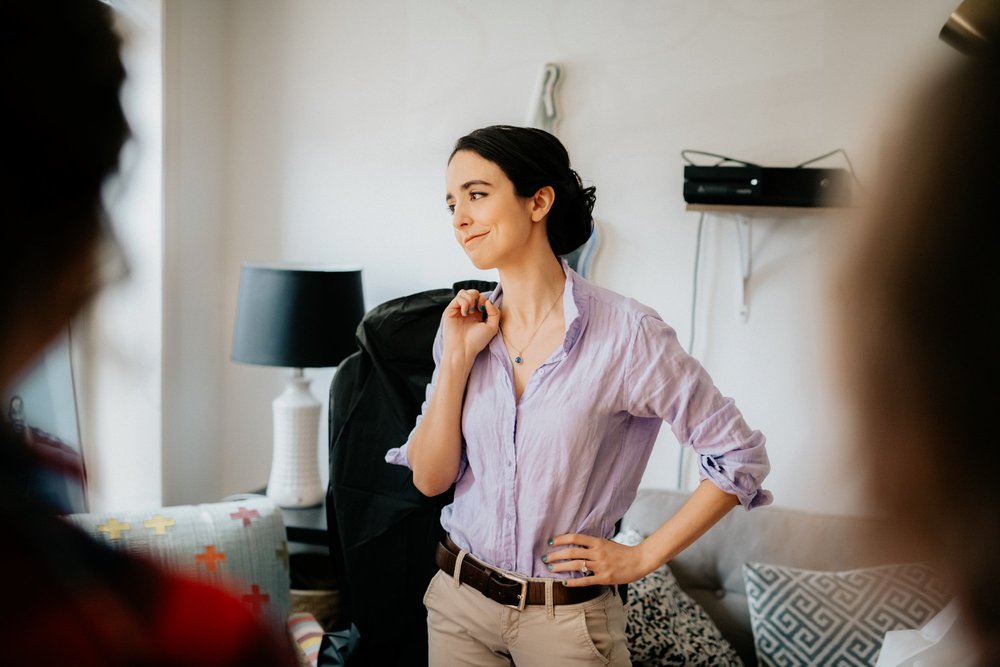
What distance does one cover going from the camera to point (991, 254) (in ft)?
0.95


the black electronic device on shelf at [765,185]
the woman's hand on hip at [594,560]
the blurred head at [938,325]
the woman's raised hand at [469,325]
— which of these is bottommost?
the woman's hand on hip at [594,560]

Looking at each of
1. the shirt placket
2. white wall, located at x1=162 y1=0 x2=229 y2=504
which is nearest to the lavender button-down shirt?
the shirt placket

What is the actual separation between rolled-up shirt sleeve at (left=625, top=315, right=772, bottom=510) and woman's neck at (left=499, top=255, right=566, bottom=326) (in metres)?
0.20

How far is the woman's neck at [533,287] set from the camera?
1.50 m

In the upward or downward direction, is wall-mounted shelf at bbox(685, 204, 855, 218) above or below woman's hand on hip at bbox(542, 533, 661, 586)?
above

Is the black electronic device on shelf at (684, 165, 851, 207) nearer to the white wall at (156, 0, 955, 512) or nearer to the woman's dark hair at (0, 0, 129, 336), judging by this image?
the white wall at (156, 0, 955, 512)

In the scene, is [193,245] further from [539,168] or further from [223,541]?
[539,168]

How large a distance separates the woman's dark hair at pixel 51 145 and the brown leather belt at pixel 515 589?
1158 millimetres

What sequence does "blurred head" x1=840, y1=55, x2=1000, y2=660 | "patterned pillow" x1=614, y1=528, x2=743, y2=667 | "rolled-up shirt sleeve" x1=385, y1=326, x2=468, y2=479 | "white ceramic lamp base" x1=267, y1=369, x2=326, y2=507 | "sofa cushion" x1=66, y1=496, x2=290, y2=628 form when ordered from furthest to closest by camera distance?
"white ceramic lamp base" x1=267, y1=369, x2=326, y2=507 → "patterned pillow" x1=614, y1=528, x2=743, y2=667 → "sofa cushion" x1=66, y1=496, x2=290, y2=628 → "rolled-up shirt sleeve" x1=385, y1=326, x2=468, y2=479 → "blurred head" x1=840, y1=55, x2=1000, y2=660

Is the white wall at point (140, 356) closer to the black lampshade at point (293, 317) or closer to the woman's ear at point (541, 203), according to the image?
the black lampshade at point (293, 317)

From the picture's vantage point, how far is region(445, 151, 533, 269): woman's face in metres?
1.45

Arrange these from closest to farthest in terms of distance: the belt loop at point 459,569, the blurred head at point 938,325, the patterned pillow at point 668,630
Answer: the blurred head at point 938,325, the belt loop at point 459,569, the patterned pillow at point 668,630

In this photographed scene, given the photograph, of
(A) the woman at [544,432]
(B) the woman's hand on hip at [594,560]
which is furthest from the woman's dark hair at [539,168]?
(B) the woman's hand on hip at [594,560]

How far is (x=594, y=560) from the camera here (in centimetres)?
138
